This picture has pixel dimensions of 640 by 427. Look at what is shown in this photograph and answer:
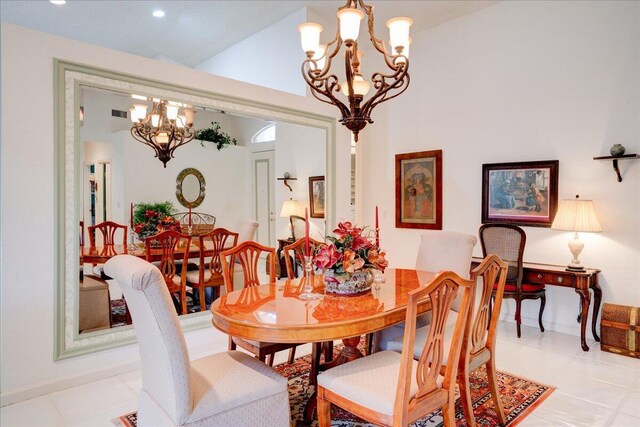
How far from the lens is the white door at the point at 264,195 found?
429cm

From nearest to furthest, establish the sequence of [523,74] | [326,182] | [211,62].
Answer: [523,74] < [326,182] < [211,62]

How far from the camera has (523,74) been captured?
4.32m

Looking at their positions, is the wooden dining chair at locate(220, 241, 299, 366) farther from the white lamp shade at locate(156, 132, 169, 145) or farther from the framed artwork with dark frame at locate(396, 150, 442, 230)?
the framed artwork with dark frame at locate(396, 150, 442, 230)

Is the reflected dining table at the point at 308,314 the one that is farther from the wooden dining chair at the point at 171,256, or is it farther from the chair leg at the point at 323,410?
the wooden dining chair at the point at 171,256

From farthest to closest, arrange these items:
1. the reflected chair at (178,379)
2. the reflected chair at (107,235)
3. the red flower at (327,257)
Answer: the reflected chair at (107,235) < the red flower at (327,257) < the reflected chair at (178,379)

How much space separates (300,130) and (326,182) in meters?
0.70

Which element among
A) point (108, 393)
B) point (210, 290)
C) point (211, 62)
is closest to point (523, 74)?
point (210, 290)

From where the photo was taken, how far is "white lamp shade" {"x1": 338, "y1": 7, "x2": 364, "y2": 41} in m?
2.47

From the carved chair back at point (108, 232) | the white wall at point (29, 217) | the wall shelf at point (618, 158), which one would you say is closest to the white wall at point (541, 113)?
the wall shelf at point (618, 158)

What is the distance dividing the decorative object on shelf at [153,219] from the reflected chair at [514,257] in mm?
3010

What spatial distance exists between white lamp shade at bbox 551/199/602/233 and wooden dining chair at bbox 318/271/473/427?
7.95 feet

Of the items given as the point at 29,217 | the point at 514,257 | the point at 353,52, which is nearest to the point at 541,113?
the point at 514,257

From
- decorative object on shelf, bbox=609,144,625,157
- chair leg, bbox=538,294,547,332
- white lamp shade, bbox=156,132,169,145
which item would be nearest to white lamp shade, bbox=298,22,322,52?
white lamp shade, bbox=156,132,169,145

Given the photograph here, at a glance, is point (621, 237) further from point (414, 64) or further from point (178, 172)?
point (178, 172)
